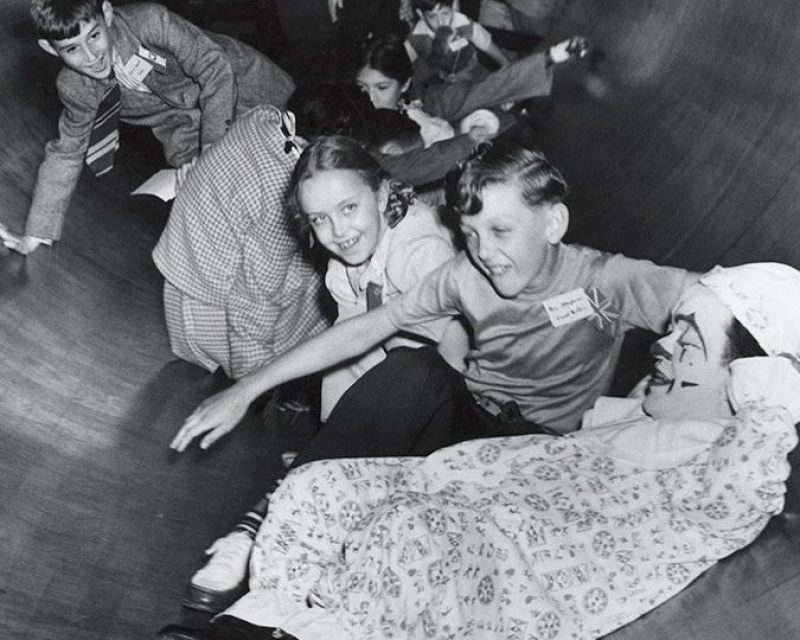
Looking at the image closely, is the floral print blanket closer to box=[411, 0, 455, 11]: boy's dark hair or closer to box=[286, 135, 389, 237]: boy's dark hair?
box=[286, 135, 389, 237]: boy's dark hair

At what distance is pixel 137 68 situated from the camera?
300 centimetres

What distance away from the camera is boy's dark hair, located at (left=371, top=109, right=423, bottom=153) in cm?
245

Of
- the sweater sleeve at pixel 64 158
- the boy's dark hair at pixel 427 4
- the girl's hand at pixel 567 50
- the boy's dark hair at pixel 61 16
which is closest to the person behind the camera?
the boy's dark hair at pixel 61 16

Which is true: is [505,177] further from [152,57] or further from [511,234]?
[152,57]

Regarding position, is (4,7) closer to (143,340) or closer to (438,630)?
(143,340)

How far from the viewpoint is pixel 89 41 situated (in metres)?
2.74

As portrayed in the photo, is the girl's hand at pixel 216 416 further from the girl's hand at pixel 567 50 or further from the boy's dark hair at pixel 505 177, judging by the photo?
the girl's hand at pixel 567 50

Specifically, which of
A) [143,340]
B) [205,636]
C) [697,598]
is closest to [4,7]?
[143,340]

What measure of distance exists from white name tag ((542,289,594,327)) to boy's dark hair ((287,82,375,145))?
755 mm

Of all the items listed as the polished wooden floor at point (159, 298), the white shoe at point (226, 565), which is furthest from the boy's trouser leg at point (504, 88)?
the white shoe at point (226, 565)

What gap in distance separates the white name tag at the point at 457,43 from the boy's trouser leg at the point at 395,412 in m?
2.26

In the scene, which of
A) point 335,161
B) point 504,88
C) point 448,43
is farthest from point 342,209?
point 448,43

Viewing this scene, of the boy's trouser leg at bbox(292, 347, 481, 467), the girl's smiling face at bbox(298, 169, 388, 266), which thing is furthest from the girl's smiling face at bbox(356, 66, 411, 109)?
the boy's trouser leg at bbox(292, 347, 481, 467)

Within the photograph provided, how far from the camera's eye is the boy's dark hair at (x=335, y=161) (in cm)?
197
